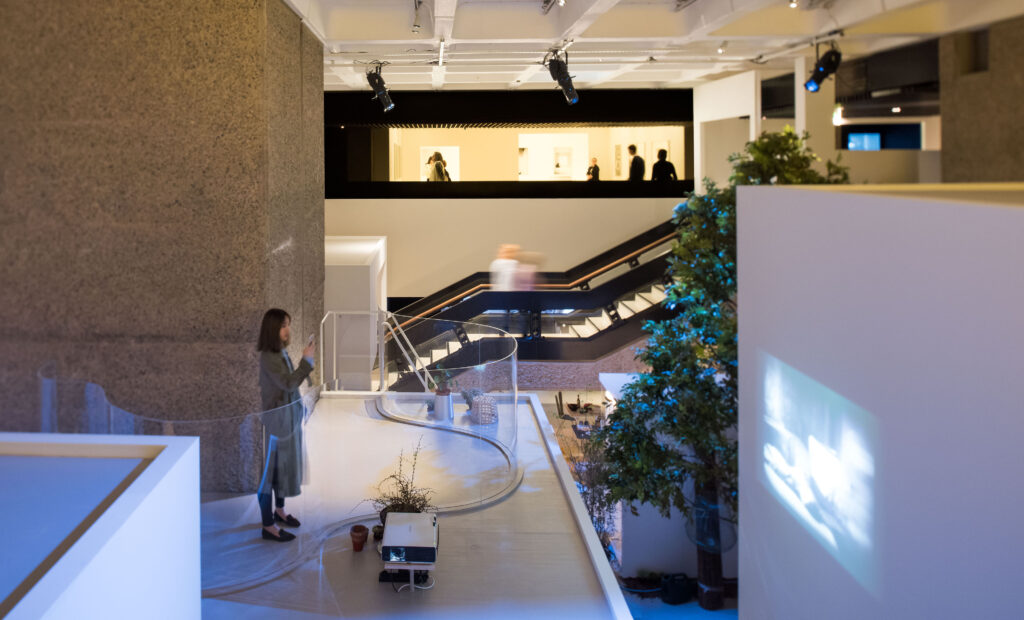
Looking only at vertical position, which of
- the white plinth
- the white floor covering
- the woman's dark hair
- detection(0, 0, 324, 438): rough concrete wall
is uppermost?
detection(0, 0, 324, 438): rough concrete wall

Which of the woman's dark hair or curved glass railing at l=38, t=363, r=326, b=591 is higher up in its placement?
the woman's dark hair

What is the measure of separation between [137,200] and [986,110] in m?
7.47

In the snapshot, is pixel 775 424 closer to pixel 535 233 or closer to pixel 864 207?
pixel 864 207

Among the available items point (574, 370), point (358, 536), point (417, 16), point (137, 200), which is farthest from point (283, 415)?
point (574, 370)

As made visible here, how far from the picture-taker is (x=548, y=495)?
21.2 feet

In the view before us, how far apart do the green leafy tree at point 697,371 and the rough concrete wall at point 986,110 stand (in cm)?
153

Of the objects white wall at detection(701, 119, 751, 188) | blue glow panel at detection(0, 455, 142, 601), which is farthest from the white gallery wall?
white wall at detection(701, 119, 751, 188)

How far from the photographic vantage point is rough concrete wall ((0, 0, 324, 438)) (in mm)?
6051

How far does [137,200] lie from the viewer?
20.2ft

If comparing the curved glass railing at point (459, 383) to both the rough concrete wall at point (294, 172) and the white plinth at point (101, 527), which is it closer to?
the rough concrete wall at point (294, 172)

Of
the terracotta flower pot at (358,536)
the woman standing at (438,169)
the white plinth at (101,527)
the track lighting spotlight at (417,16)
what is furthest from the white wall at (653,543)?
the woman standing at (438,169)

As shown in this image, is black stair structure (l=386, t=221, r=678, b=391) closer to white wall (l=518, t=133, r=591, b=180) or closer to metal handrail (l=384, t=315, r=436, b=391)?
white wall (l=518, t=133, r=591, b=180)

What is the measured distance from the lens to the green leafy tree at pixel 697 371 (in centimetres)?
754

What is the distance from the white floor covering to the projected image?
1307 millimetres
